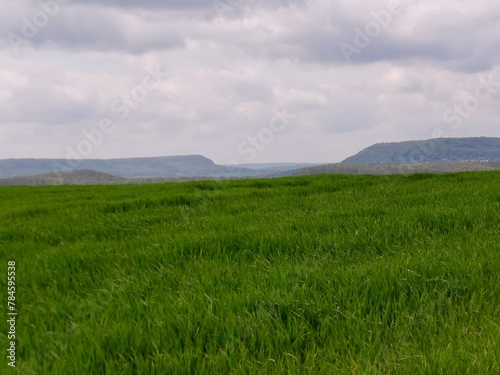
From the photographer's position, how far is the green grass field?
2.99 metres

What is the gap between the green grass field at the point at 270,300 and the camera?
9.80 feet

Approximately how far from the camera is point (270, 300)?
12.9 ft

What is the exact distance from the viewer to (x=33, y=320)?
409 cm

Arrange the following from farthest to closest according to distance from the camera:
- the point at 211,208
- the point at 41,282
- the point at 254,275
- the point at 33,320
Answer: the point at 211,208 → the point at 41,282 → the point at 254,275 → the point at 33,320

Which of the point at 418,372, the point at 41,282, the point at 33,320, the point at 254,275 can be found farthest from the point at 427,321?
the point at 41,282

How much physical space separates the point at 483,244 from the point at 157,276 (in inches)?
184

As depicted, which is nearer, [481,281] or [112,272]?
[481,281]

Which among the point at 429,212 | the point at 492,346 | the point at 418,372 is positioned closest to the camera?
the point at 418,372

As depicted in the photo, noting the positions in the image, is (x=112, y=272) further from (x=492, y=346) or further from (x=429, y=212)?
(x=429, y=212)

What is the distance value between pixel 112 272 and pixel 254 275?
82.6 inches

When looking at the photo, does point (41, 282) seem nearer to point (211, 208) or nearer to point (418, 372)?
point (418, 372)

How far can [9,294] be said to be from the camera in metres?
4.88

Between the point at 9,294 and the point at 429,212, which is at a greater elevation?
the point at 429,212

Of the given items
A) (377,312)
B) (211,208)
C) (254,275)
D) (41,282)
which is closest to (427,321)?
(377,312)
